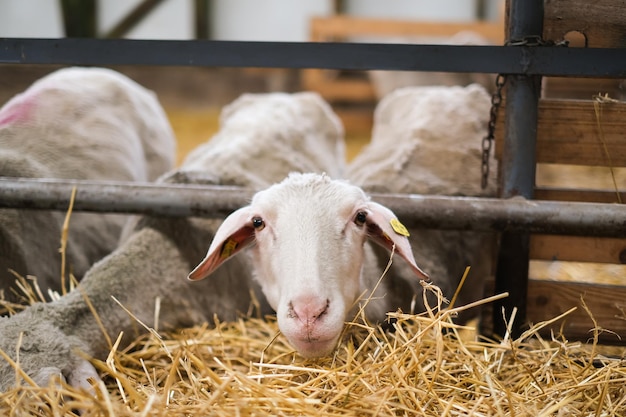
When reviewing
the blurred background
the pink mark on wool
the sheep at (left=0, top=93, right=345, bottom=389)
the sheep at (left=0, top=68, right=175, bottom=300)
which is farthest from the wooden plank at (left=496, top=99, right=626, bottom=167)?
the blurred background

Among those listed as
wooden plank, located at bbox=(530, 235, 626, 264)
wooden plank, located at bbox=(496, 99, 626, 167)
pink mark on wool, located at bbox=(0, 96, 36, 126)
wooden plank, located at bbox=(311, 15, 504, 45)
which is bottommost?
wooden plank, located at bbox=(530, 235, 626, 264)

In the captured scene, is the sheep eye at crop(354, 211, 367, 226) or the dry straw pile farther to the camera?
the sheep eye at crop(354, 211, 367, 226)

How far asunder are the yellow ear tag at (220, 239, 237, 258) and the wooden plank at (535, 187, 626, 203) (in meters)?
1.51

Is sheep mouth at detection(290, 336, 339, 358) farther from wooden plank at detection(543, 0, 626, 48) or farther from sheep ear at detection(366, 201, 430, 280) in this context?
wooden plank at detection(543, 0, 626, 48)

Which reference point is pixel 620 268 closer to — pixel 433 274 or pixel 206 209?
pixel 433 274

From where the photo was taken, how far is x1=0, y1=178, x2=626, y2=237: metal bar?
2.68 m

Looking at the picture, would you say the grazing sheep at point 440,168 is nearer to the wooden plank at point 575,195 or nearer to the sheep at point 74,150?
the wooden plank at point 575,195

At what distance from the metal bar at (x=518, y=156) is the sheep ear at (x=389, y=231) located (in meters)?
0.54

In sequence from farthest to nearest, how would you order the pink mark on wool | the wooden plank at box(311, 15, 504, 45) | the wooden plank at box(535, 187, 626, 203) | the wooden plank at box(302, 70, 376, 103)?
the wooden plank at box(302, 70, 376, 103)
the wooden plank at box(311, 15, 504, 45)
the pink mark on wool
the wooden plank at box(535, 187, 626, 203)

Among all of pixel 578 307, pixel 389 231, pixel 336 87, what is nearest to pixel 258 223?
pixel 389 231

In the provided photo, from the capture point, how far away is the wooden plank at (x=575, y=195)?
3141 mm

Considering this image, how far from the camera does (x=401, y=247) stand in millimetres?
2525

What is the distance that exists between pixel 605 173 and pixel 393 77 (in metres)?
3.26

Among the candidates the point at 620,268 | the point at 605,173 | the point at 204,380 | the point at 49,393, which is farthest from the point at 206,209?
the point at 605,173
